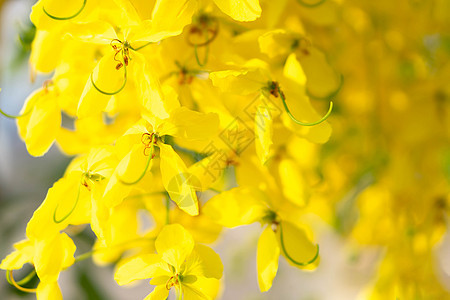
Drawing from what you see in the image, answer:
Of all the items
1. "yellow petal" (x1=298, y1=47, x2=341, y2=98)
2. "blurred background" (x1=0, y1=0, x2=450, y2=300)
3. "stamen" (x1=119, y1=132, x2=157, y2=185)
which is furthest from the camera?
"blurred background" (x1=0, y1=0, x2=450, y2=300)

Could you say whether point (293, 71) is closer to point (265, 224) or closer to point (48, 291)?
point (265, 224)

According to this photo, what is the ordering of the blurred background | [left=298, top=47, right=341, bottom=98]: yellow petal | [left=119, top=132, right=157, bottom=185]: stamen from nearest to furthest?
[left=119, top=132, right=157, bottom=185]: stamen < [left=298, top=47, right=341, bottom=98]: yellow petal < the blurred background

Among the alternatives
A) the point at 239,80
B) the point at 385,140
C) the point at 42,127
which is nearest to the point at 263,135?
the point at 239,80

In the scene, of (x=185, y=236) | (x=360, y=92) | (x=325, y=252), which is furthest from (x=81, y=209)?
(x=325, y=252)

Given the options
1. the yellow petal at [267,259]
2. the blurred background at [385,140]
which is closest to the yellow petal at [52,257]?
the yellow petal at [267,259]

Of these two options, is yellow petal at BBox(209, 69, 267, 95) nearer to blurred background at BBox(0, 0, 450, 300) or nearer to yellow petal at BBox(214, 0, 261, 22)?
yellow petal at BBox(214, 0, 261, 22)

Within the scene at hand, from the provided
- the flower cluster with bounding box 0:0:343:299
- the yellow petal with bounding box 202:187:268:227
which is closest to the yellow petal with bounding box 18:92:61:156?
the flower cluster with bounding box 0:0:343:299

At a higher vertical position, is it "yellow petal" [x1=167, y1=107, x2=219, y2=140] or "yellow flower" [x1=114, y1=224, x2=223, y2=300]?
"yellow petal" [x1=167, y1=107, x2=219, y2=140]
